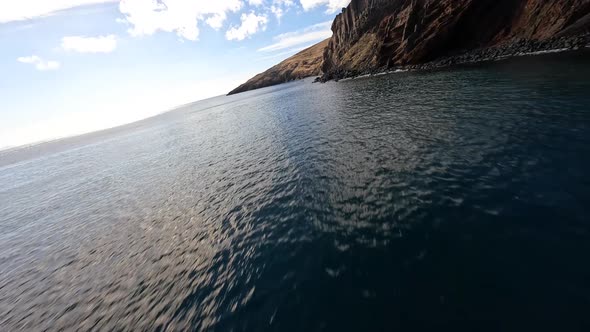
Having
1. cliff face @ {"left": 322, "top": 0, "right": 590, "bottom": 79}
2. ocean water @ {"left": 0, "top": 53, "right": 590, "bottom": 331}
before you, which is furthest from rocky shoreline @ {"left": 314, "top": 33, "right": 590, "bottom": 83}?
ocean water @ {"left": 0, "top": 53, "right": 590, "bottom": 331}

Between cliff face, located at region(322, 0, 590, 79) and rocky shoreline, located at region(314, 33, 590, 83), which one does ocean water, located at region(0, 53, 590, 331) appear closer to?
rocky shoreline, located at region(314, 33, 590, 83)

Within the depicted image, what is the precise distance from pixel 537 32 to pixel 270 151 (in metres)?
56.5

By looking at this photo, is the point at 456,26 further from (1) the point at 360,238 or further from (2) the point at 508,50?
(1) the point at 360,238

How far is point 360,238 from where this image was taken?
516 inches

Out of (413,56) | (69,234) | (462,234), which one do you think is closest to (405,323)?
(462,234)

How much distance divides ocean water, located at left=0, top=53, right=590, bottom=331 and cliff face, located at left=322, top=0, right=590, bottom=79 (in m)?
22.0

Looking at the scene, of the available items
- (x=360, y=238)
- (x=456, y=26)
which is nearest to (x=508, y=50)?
(x=456, y=26)

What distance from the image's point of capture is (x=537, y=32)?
4619cm

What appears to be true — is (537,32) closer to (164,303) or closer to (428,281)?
(428,281)

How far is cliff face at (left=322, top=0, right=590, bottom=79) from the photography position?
42.7 meters

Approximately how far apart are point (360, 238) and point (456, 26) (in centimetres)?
7122

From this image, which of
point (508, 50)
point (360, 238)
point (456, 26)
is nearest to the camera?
point (360, 238)

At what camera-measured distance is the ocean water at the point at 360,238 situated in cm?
923

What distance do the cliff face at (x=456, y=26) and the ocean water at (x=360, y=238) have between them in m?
22.0
